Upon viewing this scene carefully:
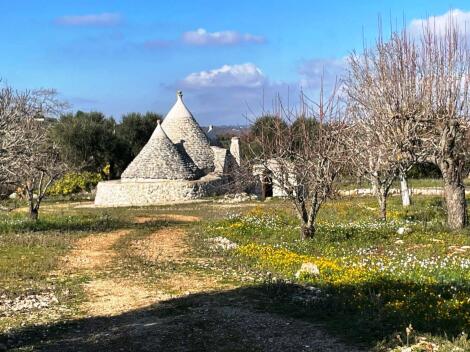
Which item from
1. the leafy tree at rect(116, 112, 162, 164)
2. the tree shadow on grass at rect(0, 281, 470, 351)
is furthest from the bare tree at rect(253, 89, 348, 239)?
the leafy tree at rect(116, 112, 162, 164)

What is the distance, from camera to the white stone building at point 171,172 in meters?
38.4

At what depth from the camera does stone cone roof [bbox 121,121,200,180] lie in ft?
130

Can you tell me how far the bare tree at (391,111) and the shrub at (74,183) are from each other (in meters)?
30.8

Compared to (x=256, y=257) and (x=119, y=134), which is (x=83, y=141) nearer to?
(x=119, y=134)

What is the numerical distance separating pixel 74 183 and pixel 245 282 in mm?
38317

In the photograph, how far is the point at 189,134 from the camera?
150ft

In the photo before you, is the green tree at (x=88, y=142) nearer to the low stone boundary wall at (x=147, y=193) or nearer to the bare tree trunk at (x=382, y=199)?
the low stone boundary wall at (x=147, y=193)

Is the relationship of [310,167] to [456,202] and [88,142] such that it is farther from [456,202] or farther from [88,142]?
[88,142]

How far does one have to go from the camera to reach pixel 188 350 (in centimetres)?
764

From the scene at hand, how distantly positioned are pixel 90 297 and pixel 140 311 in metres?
1.84

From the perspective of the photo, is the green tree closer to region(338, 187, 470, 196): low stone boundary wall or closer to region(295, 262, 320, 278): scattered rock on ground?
region(338, 187, 470, 196): low stone boundary wall

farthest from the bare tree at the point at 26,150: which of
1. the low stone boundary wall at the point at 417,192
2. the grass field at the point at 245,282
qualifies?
the low stone boundary wall at the point at 417,192

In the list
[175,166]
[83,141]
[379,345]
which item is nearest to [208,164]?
[175,166]

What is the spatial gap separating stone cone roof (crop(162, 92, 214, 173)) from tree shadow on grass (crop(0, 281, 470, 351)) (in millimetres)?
33907
